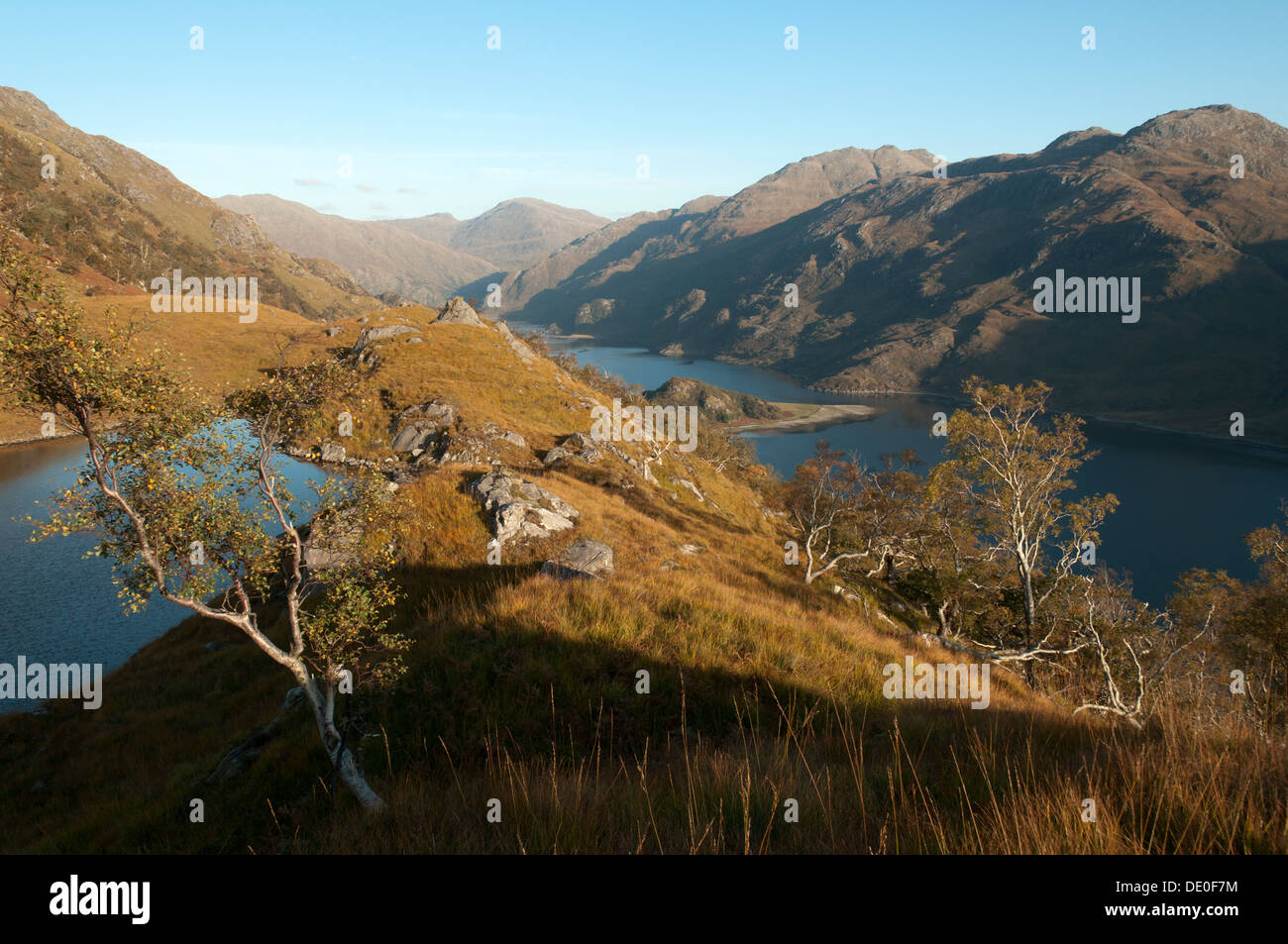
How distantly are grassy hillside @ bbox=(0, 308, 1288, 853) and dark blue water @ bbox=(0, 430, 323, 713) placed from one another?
31.6 feet

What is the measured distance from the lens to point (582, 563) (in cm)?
1482

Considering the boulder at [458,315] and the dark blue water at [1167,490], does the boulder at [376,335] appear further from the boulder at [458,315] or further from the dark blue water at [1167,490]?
the dark blue water at [1167,490]

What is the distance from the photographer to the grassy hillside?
159 inches

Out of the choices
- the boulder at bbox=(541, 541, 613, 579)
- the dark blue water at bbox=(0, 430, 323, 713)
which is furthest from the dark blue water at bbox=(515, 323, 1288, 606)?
the dark blue water at bbox=(0, 430, 323, 713)

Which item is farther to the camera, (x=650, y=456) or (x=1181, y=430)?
(x=1181, y=430)

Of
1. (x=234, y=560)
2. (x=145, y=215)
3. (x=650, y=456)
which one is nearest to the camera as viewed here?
(x=234, y=560)

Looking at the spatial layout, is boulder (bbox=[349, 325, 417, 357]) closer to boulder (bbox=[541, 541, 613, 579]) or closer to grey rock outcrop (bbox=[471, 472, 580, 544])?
grey rock outcrop (bbox=[471, 472, 580, 544])

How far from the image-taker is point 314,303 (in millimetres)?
199750

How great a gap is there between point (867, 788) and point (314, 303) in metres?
237

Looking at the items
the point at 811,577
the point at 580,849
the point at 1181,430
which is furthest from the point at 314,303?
the point at 1181,430

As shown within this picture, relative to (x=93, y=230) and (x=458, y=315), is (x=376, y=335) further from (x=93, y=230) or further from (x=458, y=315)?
(x=93, y=230)
